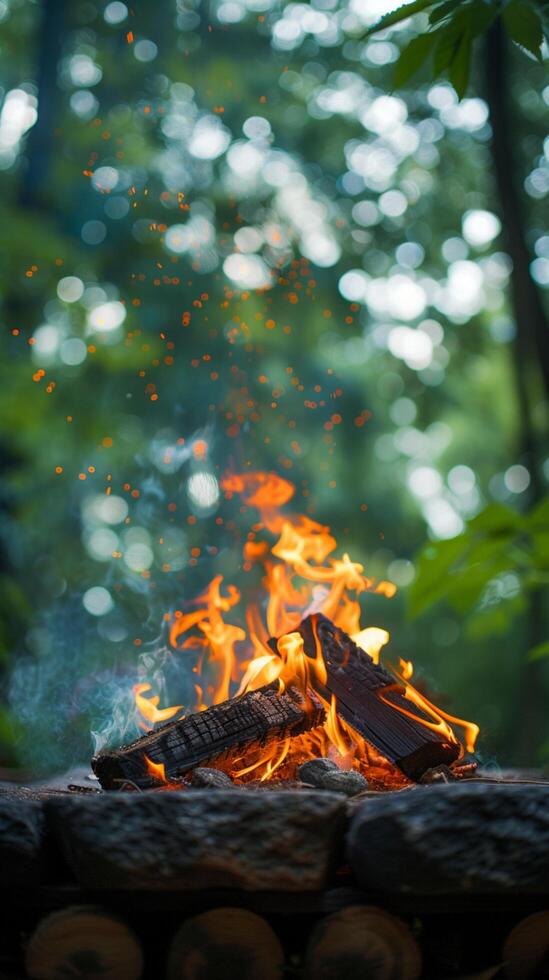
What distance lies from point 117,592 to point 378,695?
4.84 meters

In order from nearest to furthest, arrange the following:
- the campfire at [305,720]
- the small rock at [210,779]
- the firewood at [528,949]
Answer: the firewood at [528,949] → the small rock at [210,779] → the campfire at [305,720]

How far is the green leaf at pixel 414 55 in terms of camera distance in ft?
5.97

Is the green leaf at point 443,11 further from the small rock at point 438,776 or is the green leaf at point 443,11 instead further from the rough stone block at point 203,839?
the small rock at point 438,776

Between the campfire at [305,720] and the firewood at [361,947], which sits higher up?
the campfire at [305,720]

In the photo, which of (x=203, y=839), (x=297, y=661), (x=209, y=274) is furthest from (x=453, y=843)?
(x=209, y=274)

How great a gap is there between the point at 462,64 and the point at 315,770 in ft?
5.95

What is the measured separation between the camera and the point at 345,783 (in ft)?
8.17

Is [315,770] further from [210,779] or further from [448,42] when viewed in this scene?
[448,42]

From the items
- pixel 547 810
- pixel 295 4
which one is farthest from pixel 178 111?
pixel 547 810

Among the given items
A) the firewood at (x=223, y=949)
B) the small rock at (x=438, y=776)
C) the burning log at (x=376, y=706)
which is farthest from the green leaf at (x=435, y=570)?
the firewood at (x=223, y=949)

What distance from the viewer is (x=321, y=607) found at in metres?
3.64

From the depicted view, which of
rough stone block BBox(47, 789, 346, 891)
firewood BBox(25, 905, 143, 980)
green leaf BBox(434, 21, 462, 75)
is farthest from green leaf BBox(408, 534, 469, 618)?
green leaf BBox(434, 21, 462, 75)

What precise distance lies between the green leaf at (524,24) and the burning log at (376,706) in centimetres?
183

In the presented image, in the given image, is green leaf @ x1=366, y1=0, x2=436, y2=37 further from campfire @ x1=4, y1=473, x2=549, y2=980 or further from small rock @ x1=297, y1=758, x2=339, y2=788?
small rock @ x1=297, y1=758, x2=339, y2=788
